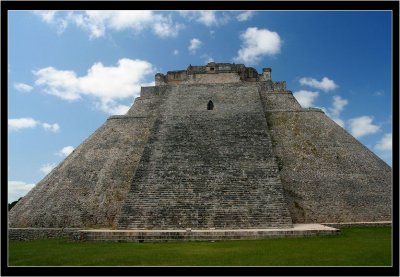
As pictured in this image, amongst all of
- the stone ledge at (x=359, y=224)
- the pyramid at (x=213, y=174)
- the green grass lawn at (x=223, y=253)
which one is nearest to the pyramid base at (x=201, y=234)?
the green grass lawn at (x=223, y=253)

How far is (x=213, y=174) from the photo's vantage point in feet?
56.0

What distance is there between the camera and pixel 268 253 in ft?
34.3

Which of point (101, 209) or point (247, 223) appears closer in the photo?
point (247, 223)

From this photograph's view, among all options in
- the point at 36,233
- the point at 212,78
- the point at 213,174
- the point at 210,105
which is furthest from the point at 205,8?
the point at 212,78

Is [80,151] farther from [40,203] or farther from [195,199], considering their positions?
[195,199]

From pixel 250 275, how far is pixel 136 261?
3.50 meters

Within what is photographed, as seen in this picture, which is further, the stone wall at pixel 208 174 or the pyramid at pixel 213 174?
the pyramid at pixel 213 174

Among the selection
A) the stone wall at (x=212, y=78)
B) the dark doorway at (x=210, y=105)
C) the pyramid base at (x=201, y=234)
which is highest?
the stone wall at (x=212, y=78)

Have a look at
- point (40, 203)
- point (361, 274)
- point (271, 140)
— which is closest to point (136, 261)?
point (361, 274)

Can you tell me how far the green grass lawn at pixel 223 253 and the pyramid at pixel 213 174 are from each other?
7.22 ft

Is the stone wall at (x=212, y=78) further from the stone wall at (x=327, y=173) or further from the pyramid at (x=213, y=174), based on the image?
the stone wall at (x=327, y=173)

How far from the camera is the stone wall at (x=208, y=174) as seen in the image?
15.2m

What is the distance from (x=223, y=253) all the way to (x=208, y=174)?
655 centimetres

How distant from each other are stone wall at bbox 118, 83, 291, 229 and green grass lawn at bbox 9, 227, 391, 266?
199 centimetres
